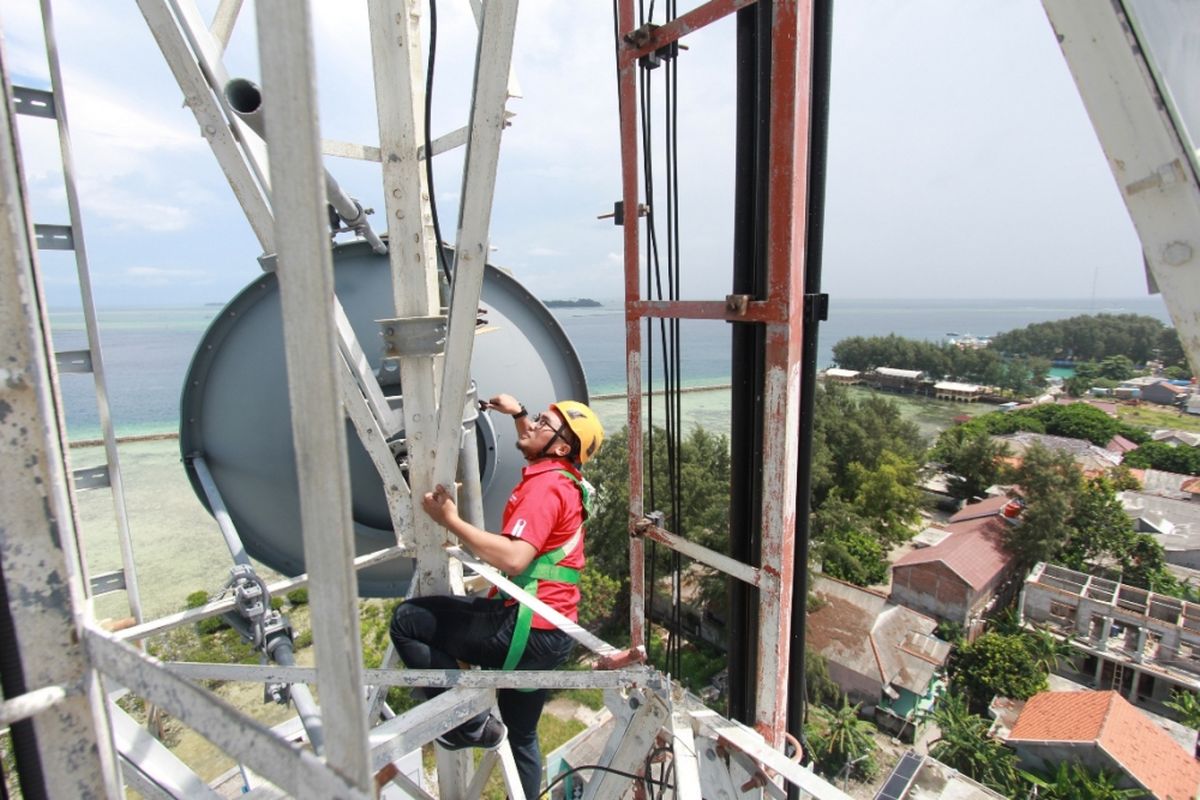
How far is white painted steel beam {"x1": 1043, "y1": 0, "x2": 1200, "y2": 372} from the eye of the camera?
1.26 metres

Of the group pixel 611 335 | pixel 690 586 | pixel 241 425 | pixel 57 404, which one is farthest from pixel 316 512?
pixel 611 335

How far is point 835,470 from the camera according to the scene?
3325cm

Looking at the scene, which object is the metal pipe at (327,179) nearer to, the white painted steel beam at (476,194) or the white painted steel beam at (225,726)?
the white painted steel beam at (476,194)

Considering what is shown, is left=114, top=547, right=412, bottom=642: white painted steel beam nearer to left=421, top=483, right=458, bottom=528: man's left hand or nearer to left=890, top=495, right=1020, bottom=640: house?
left=421, top=483, right=458, bottom=528: man's left hand

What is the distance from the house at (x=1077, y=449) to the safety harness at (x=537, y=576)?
39968mm

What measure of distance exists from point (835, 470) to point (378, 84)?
3388cm

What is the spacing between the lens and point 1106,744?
14.3 m

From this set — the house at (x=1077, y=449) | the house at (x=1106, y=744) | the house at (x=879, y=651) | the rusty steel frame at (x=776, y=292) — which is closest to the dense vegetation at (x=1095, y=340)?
the house at (x=1077, y=449)

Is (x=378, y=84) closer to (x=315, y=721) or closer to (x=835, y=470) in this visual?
(x=315, y=721)

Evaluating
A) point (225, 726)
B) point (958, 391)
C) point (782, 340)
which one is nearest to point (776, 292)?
point (782, 340)

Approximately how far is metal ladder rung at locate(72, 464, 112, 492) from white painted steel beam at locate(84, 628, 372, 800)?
33.6 inches

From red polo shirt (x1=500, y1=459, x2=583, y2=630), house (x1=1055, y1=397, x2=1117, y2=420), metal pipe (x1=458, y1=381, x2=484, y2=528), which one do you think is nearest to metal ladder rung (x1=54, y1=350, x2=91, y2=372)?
metal pipe (x1=458, y1=381, x2=484, y2=528)

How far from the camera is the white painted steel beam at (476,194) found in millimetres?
2275

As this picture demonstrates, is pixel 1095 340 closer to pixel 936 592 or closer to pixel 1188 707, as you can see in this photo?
pixel 936 592
